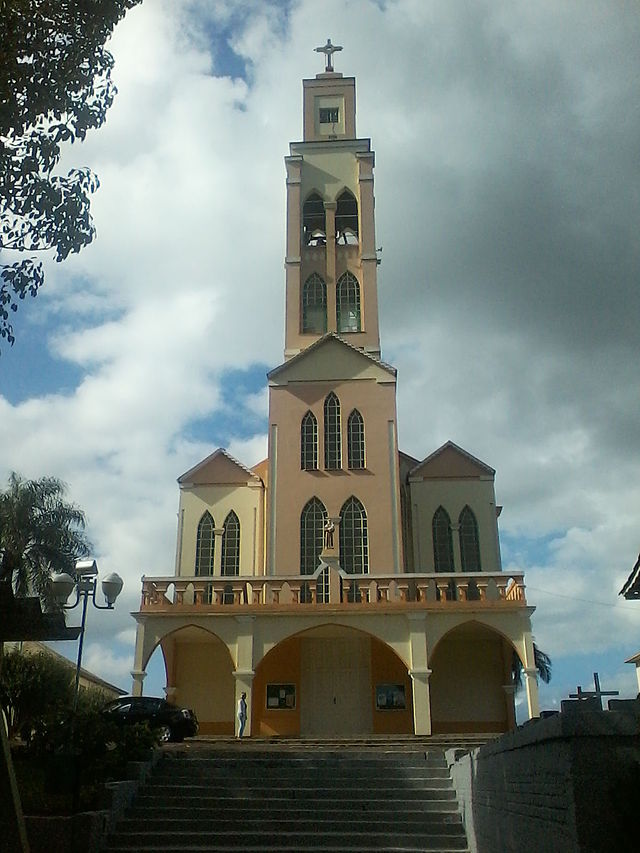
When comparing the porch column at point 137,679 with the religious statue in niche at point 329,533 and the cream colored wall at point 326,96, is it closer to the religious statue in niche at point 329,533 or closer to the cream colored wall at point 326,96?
the religious statue in niche at point 329,533

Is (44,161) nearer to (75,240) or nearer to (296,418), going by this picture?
(75,240)

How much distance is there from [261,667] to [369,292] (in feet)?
47.6

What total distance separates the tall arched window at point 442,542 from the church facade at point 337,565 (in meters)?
0.05

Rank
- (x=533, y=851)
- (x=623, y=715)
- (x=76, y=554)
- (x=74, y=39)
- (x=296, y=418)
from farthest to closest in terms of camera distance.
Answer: (x=76, y=554) < (x=296, y=418) < (x=74, y=39) < (x=533, y=851) < (x=623, y=715)

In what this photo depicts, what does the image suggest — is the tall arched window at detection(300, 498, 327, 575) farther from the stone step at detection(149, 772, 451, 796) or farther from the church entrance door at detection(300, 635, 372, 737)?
the stone step at detection(149, 772, 451, 796)

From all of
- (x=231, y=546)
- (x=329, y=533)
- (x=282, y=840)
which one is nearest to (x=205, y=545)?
(x=231, y=546)

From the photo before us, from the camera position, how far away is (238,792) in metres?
12.5

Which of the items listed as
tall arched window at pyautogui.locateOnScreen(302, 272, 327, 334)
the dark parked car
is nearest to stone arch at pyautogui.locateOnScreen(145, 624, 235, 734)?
the dark parked car

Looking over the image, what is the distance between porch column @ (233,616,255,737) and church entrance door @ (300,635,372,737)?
3.06 metres

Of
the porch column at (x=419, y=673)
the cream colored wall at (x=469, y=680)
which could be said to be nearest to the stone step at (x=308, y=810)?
the porch column at (x=419, y=673)

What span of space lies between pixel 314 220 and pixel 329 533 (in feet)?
47.9

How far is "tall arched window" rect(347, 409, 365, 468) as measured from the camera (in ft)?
89.1

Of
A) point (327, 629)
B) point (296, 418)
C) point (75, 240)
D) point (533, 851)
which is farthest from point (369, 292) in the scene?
point (533, 851)

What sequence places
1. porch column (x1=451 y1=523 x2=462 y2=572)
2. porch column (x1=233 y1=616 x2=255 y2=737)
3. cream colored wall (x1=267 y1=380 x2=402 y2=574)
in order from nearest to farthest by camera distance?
1. porch column (x1=233 y1=616 x2=255 y2=737)
2. cream colored wall (x1=267 y1=380 x2=402 y2=574)
3. porch column (x1=451 y1=523 x2=462 y2=572)
